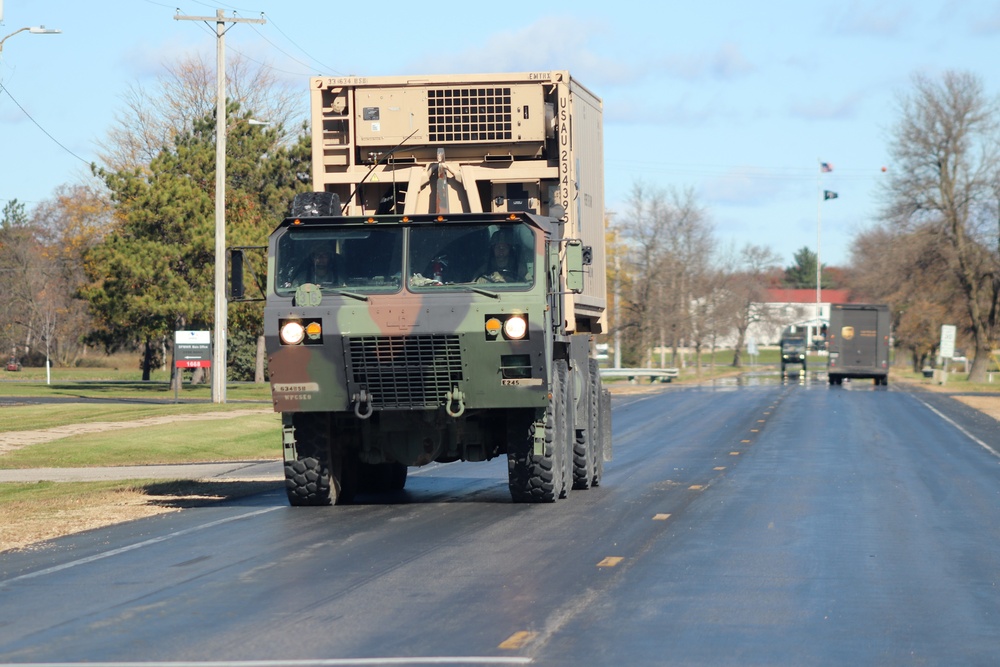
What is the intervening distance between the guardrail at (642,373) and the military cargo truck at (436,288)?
142 feet

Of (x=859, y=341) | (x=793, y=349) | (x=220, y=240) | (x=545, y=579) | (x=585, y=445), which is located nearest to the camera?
(x=545, y=579)

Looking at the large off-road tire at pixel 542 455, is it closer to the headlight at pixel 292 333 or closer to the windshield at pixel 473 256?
the windshield at pixel 473 256

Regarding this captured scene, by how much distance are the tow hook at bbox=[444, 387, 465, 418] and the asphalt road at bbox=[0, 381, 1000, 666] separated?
42.2 inches

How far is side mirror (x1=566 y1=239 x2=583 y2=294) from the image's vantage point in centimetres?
1466

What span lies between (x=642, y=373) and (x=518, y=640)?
55.3 metres

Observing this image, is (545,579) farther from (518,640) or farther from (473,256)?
(473,256)

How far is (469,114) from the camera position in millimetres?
15977

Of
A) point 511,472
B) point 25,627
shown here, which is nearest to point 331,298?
point 511,472

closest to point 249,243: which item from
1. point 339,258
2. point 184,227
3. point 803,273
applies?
point 184,227

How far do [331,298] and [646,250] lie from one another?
58.2 meters

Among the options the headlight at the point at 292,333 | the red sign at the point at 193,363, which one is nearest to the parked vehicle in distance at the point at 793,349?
the red sign at the point at 193,363

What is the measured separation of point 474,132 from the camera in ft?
52.2

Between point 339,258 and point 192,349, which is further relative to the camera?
point 192,349

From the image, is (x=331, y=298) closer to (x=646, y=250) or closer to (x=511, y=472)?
(x=511, y=472)
